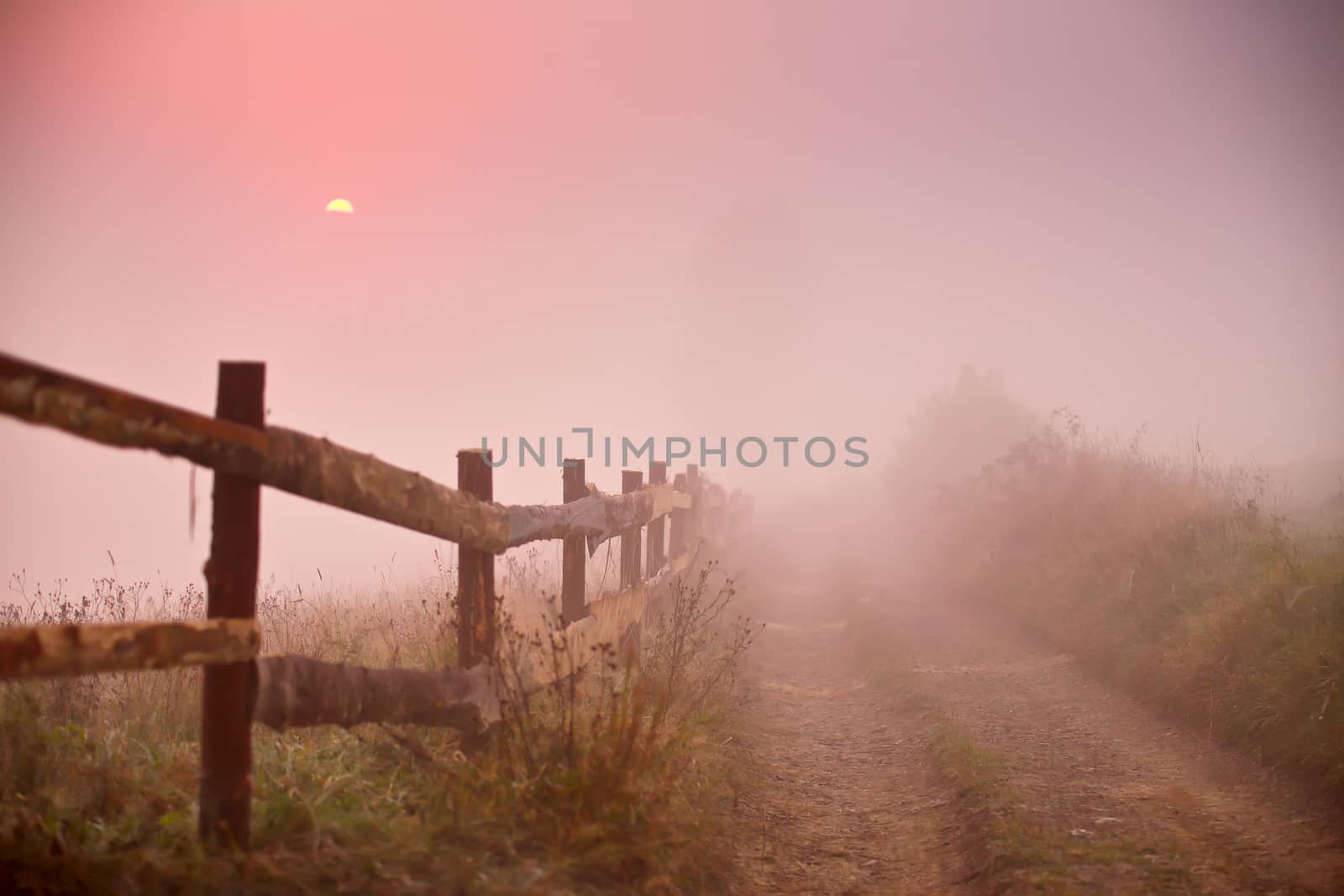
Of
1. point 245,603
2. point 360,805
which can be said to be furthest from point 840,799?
point 245,603

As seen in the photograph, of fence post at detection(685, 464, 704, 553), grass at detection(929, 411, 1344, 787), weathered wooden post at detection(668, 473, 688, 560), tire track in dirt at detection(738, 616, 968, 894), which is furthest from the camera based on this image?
fence post at detection(685, 464, 704, 553)

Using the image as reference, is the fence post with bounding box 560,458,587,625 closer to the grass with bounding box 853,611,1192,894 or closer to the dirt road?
the dirt road

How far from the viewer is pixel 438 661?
4680 mm

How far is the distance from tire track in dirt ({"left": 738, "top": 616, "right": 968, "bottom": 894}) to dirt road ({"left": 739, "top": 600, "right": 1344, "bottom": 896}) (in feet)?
0.05

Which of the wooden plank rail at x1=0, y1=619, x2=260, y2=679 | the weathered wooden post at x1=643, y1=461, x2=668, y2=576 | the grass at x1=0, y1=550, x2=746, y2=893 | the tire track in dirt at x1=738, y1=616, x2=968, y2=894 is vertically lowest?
the tire track in dirt at x1=738, y1=616, x2=968, y2=894

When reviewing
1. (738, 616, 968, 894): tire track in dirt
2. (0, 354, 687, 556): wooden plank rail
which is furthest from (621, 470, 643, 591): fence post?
(0, 354, 687, 556): wooden plank rail

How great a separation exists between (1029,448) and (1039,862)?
13.0 metres

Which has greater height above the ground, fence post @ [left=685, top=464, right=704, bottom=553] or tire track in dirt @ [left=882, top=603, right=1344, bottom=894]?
fence post @ [left=685, top=464, right=704, bottom=553]

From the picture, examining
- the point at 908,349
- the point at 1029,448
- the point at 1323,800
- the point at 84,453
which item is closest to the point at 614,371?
the point at 908,349

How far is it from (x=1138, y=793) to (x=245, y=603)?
17.8 ft

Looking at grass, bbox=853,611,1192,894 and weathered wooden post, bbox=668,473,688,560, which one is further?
weathered wooden post, bbox=668,473,688,560

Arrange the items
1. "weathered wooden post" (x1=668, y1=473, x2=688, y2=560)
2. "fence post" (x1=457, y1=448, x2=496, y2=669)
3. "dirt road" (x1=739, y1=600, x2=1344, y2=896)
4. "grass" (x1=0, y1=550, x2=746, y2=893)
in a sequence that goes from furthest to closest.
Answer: "weathered wooden post" (x1=668, y1=473, x2=688, y2=560) → "dirt road" (x1=739, y1=600, x2=1344, y2=896) → "fence post" (x1=457, y1=448, x2=496, y2=669) → "grass" (x1=0, y1=550, x2=746, y2=893)

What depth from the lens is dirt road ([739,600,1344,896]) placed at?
12.7 ft

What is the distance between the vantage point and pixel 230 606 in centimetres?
244
